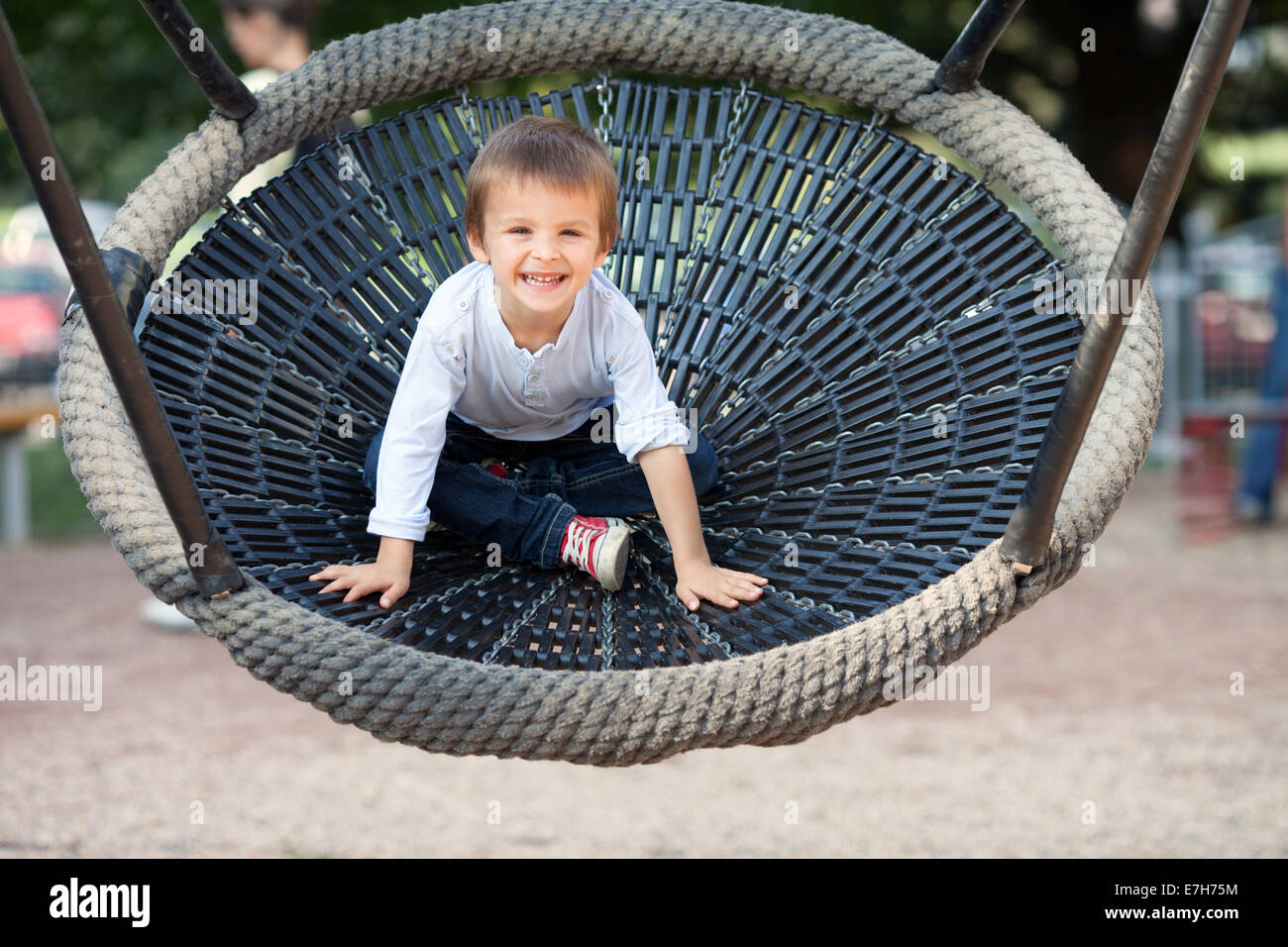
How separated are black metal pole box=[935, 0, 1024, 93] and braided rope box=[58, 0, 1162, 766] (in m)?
0.02

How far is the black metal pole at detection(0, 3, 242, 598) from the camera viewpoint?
104cm

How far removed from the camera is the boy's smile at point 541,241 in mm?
1419

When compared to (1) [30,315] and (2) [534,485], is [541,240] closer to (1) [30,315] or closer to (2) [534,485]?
(2) [534,485]

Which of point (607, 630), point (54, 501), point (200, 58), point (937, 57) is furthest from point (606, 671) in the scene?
point (937, 57)

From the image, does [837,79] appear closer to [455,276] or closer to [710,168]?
[710,168]

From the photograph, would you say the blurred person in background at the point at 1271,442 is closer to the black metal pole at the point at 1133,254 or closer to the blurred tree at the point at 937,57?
the blurred tree at the point at 937,57

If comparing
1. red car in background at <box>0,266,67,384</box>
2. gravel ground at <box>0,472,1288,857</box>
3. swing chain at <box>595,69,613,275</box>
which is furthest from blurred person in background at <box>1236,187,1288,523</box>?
red car in background at <box>0,266,67,384</box>

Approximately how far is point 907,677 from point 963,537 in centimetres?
26

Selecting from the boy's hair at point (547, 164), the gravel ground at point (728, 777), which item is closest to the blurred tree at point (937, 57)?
the gravel ground at point (728, 777)

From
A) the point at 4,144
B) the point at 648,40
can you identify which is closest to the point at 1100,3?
the point at 4,144

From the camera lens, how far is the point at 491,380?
1590mm

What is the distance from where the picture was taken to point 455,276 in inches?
63.0

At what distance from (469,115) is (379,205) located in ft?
0.62
